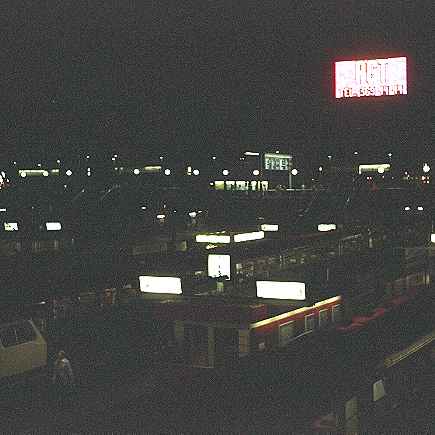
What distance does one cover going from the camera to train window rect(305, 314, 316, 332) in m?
17.4

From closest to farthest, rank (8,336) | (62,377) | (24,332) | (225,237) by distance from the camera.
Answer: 1. (8,336)
2. (62,377)
3. (24,332)
4. (225,237)

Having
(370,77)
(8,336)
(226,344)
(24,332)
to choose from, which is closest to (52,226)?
(370,77)

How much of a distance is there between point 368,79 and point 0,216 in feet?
91.4

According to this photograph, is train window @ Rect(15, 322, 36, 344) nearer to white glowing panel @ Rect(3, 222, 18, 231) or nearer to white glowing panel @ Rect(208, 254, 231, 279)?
white glowing panel @ Rect(208, 254, 231, 279)

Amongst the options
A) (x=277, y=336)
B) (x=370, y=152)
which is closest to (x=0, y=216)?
(x=277, y=336)

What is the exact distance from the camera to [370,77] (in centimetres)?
4538

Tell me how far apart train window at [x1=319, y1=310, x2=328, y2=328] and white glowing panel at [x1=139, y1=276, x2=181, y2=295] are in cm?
384

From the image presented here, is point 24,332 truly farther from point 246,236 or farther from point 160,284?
point 246,236

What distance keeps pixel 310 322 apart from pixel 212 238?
51.3 feet

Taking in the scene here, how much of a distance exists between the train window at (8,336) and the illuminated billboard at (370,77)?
111 feet

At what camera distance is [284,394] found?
34.4 feet

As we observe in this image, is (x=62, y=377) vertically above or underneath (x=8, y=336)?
underneath

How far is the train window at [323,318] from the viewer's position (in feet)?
58.2

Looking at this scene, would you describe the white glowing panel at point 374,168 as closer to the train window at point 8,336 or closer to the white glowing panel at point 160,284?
the white glowing panel at point 160,284
